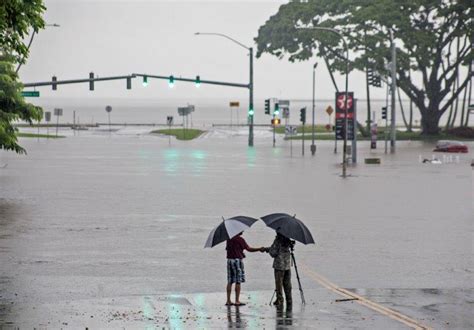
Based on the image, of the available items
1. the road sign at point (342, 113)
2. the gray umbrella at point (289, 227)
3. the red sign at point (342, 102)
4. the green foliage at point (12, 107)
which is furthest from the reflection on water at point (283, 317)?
the red sign at point (342, 102)

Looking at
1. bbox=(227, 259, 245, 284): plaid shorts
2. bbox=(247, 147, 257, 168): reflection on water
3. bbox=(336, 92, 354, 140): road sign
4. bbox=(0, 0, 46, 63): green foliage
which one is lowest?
bbox=(247, 147, 257, 168): reflection on water

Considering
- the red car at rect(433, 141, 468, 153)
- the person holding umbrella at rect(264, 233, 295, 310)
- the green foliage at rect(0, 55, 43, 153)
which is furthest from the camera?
the red car at rect(433, 141, 468, 153)

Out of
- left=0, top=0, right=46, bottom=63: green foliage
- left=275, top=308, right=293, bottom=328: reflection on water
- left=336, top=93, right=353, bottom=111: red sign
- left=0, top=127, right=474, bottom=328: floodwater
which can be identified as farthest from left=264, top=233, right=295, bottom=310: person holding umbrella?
left=336, top=93, right=353, bottom=111: red sign

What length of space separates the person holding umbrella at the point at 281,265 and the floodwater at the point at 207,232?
886mm

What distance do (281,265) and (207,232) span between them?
31.4 feet

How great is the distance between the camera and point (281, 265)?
16.2 metres

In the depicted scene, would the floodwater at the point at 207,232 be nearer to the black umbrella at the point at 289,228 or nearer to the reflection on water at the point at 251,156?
the black umbrella at the point at 289,228

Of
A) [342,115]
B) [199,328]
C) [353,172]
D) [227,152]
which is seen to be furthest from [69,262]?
[227,152]

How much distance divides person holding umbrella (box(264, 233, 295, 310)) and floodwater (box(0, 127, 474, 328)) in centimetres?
89

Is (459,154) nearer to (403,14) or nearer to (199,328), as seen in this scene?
(403,14)

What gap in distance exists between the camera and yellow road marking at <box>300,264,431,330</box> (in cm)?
1489

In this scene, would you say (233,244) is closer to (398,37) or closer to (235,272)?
(235,272)

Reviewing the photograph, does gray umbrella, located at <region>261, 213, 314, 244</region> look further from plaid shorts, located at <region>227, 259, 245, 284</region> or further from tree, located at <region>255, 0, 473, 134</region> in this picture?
tree, located at <region>255, 0, 473, 134</region>

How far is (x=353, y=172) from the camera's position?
51.0 meters
